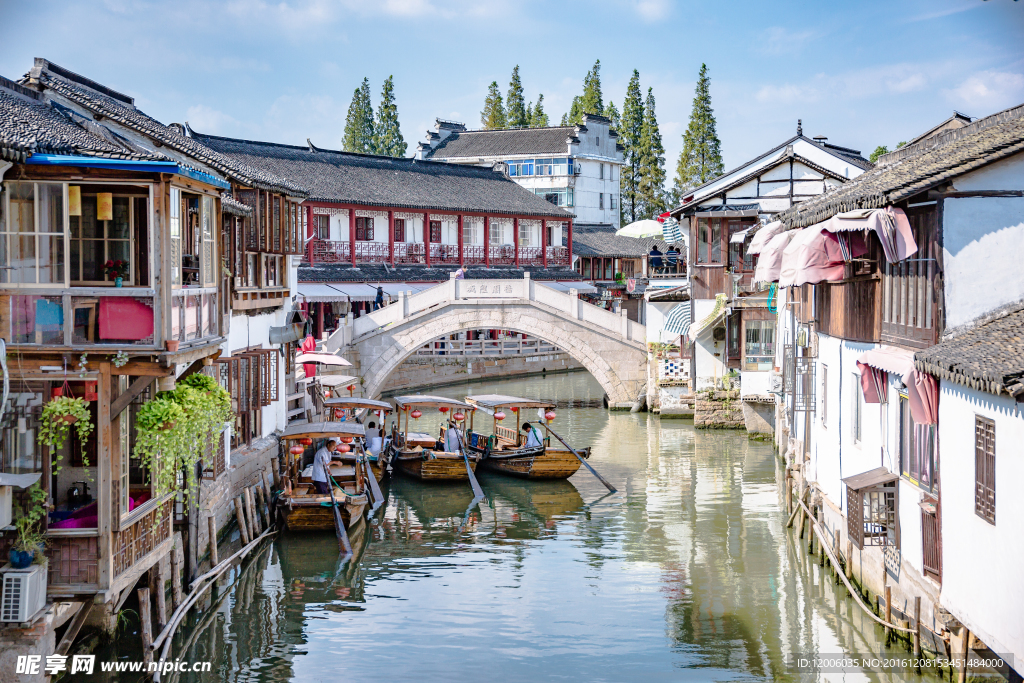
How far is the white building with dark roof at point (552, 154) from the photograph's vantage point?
202 feet

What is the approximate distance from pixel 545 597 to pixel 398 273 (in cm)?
→ 2626

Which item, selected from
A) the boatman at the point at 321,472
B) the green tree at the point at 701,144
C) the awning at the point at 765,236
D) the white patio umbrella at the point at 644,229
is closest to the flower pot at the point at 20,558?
the boatman at the point at 321,472

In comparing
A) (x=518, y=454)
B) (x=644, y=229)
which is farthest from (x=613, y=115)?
(x=518, y=454)

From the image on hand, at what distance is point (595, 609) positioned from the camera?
630 inches

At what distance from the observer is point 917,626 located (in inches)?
470

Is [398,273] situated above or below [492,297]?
above

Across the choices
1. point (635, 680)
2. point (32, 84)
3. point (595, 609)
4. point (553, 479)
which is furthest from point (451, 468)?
point (32, 84)

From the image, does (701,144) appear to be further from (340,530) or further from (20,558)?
(20,558)

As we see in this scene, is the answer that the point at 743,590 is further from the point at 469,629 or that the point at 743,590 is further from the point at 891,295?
the point at 891,295

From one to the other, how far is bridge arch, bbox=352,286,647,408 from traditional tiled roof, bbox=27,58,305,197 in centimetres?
1328

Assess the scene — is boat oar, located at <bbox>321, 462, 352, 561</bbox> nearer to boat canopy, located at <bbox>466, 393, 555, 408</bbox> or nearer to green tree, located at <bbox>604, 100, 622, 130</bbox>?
boat canopy, located at <bbox>466, 393, 555, 408</bbox>

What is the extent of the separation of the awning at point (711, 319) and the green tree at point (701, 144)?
29.2 meters

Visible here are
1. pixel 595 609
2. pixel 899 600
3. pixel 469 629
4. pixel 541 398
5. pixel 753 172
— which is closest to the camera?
pixel 899 600

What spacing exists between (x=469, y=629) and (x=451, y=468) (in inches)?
409
